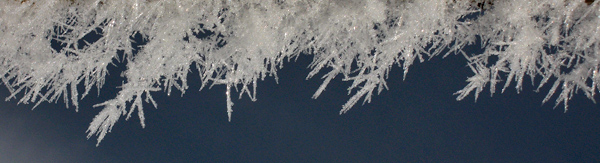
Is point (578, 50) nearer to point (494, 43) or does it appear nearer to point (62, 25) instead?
point (494, 43)

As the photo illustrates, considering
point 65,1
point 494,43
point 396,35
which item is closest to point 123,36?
point 65,1

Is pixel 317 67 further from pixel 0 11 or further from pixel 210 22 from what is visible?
pixel 0 11

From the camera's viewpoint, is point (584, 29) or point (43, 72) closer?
point (584, 29)

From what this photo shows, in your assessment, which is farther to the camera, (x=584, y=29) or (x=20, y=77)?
(x=20, y=77)

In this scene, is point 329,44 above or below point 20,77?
below

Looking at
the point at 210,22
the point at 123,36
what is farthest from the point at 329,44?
the point at 123,36

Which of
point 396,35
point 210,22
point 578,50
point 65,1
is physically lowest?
point 578,50
